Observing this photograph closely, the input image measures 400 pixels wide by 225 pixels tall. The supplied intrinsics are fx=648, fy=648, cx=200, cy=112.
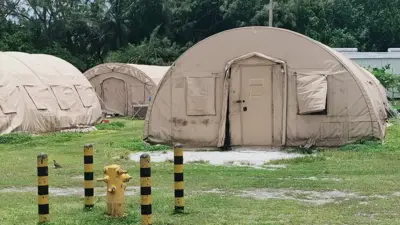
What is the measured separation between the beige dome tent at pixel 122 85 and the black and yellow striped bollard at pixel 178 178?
2202 cm

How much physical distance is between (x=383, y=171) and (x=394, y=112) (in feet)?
51.9

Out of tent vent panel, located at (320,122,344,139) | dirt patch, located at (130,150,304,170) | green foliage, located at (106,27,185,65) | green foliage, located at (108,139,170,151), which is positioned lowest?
dirt patch, located at (130,150,304,170)

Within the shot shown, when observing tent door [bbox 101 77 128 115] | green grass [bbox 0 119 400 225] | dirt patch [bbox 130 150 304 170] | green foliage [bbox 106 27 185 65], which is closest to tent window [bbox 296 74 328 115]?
green grass [bbox 0 119 400 225]

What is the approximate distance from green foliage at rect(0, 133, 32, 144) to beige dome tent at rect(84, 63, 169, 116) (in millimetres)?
11437

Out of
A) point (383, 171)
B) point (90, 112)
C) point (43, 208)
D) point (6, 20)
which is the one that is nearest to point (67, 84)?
point (90, 112)

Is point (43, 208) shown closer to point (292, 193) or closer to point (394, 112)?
point (292, 193)

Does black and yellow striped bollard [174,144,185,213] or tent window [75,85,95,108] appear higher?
tent window [75,85,95,108]

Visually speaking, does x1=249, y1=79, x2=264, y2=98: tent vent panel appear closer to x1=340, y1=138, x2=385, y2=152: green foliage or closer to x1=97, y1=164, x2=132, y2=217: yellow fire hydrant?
x1=340, y1=138, x2=385, y2=152: green foliage

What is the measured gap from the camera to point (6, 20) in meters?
47.0

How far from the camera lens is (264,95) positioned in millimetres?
16266

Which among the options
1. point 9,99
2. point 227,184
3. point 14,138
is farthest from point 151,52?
point 227,184

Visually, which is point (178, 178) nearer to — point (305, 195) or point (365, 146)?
point (305, 195)

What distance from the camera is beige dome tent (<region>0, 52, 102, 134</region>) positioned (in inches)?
792

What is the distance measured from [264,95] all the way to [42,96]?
8.90 metres
